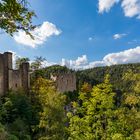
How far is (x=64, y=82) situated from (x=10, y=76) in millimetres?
22258

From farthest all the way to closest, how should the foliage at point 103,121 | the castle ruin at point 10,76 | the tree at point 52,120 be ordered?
the castle ruin at point 10,76 → the tree at point 52,120 → the foliage at point 103,121

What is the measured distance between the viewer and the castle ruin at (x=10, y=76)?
56.8 meters

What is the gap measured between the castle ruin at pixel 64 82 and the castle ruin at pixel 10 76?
1406 centimetres

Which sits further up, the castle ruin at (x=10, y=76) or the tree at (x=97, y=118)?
the castle ruin at (x=10, y=76)

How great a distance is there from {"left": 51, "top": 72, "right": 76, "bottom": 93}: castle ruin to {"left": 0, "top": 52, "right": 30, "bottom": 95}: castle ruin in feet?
46.1

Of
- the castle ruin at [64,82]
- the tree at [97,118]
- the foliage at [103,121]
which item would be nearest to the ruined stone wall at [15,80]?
the castle ruin at [64,82]

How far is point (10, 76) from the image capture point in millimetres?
58812

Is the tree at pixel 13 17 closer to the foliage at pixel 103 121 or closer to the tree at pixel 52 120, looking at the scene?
the foliage at pixel 103 121

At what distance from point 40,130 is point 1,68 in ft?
53.3

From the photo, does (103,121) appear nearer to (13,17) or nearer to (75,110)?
(75,110)

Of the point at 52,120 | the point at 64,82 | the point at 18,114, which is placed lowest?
the point at 52,120

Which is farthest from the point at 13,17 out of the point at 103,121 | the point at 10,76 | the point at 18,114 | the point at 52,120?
the point at 10,76

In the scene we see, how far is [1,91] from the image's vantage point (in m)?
55.3

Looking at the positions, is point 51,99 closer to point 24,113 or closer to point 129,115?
point 24,113
